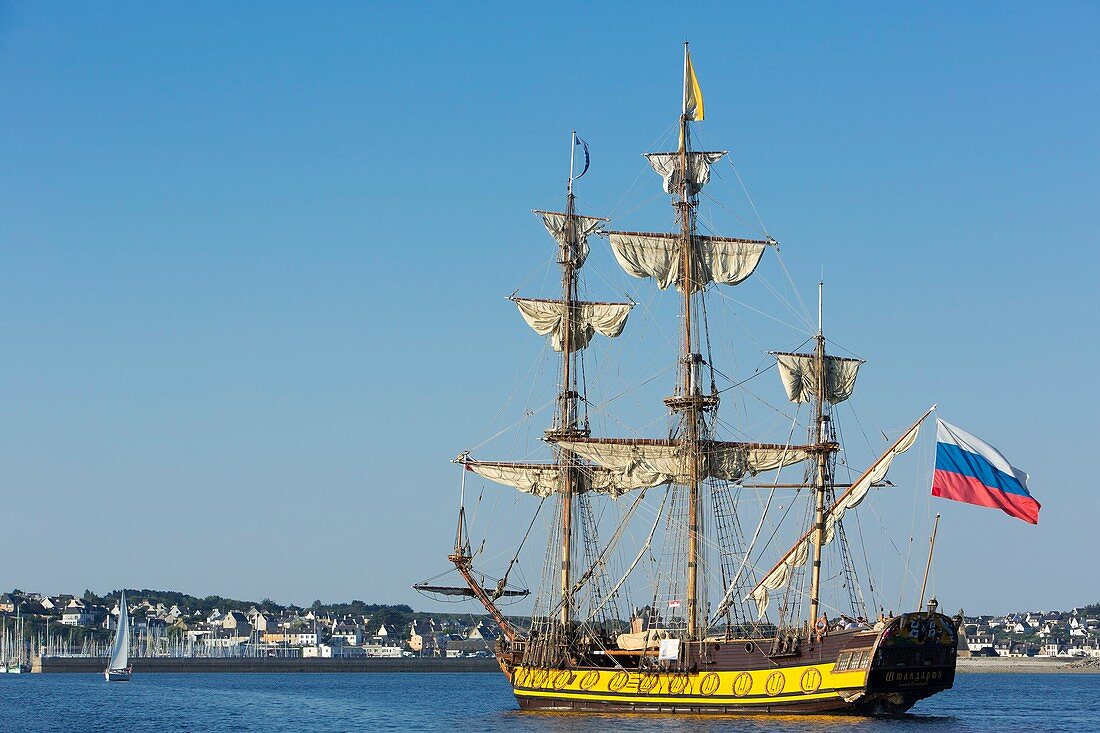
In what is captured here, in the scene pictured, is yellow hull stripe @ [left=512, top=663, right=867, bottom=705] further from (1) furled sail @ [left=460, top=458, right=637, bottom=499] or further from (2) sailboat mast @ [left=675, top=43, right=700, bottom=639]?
(1) furled sail @ [left=460, top=458, right=637, bottom=499]

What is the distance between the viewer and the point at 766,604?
272ft

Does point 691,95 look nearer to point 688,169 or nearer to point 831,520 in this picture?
point 688,169

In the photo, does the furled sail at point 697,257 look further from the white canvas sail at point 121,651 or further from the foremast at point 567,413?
the white canvas sail at point 121,651

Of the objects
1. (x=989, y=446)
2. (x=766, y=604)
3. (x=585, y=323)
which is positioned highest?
(x=585, y=323)

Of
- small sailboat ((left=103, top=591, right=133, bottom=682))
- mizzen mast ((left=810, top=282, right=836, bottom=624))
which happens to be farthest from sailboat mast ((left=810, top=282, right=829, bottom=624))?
small sailboat ((left=103, top=591, right=133, bottom=682))

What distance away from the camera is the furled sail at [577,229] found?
3866 inches

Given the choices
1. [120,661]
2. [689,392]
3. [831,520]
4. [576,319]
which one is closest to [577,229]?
[576,319]

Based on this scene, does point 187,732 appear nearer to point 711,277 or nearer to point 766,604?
point 766,604

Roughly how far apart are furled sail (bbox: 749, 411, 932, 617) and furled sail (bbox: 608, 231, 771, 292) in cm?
1473

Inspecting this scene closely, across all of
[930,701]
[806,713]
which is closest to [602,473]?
[806,713]

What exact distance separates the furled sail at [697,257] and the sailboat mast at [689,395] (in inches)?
19.0

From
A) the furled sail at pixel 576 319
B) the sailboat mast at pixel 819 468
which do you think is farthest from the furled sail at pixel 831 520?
the furled sail at pixel 576 319

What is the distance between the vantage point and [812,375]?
8425 cm

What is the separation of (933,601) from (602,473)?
25.4 m
